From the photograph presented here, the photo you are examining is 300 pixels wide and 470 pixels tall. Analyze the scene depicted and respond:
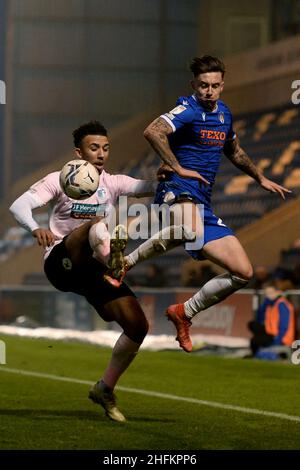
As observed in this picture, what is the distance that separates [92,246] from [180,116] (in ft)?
3.82

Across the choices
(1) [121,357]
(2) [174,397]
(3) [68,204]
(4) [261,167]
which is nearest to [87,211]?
(3) [68,204]

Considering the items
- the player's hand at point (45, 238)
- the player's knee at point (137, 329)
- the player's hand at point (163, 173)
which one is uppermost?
the player's hand at point (163, 173)

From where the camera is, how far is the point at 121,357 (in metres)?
8.65

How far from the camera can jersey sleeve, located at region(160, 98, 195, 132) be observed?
28.4 feet

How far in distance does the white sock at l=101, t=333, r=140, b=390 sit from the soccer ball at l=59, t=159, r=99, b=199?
3.23 feet

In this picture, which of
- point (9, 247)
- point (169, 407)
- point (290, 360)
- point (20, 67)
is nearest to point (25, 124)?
point (20, 67)

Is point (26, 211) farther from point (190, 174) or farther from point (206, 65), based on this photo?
point (206, 65)

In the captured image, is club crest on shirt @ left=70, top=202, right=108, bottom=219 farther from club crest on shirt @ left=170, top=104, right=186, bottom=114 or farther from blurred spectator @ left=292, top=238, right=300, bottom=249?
blurred spectator @ left=292, top=238, right=300, bottom=249

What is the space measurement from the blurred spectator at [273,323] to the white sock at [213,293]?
22.7 ft

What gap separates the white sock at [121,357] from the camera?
28.2 ft

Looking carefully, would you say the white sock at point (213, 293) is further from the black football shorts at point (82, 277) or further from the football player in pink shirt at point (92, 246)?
the black football shorts at point (82, 277)

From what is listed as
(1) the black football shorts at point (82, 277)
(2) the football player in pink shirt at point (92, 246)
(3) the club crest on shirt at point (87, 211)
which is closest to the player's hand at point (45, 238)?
(2) the football player in pink shirt at point (92, 246)

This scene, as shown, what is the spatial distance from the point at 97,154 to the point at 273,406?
2535mm
